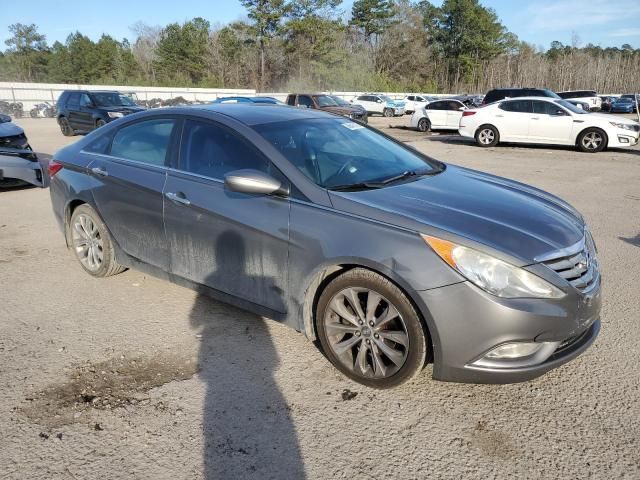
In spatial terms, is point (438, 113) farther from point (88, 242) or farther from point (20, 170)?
point (88, 242)

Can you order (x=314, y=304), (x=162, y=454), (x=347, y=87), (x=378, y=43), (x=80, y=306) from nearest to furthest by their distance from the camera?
1. (x=162, y=454)
2. (x=314, y=304)
3. (x=80, y=306)
4. (x=347, y=87)
5. (x=378, y=43)

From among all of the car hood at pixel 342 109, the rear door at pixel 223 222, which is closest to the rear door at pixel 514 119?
the car hood at pixel 342 109

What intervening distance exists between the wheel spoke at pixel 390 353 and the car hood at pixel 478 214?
0.68 metres

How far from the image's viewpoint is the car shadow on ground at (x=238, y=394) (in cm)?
229

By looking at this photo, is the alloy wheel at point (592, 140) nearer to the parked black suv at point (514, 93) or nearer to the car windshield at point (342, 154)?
the parked black suv at point (514, 93)

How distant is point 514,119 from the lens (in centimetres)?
1549

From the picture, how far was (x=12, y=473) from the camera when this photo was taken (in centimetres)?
222

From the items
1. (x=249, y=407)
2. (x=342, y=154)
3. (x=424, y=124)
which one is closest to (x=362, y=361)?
(x=249, y=407)

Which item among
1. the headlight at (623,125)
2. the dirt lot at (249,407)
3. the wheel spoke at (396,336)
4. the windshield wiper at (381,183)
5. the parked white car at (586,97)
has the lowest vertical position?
Answer: the dirt lot at (249,407)

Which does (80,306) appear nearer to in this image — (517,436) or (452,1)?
(517,436)

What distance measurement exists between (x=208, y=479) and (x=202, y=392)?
694 millimetres

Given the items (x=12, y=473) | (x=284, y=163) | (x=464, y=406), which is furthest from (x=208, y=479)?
(x=284, y=163)

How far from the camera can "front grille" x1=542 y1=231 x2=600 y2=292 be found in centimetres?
260

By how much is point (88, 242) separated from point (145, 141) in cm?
121
